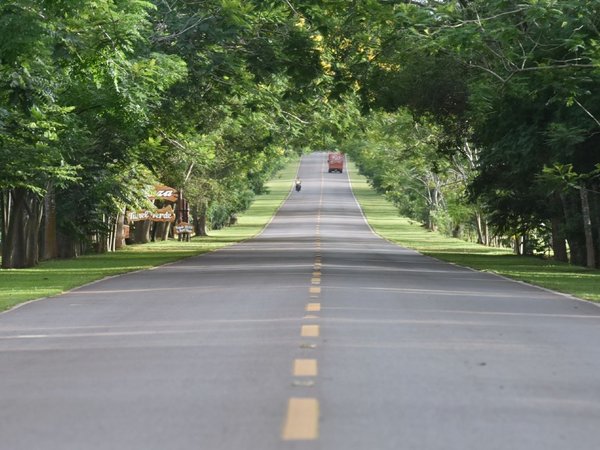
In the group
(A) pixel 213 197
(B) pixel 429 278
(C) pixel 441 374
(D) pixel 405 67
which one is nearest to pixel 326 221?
(A) pixel 213 197

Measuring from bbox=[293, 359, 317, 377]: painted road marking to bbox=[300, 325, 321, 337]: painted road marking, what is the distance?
7.56 ft

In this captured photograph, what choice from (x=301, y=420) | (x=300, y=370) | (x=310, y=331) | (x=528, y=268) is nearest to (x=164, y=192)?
(x=528, y=268)

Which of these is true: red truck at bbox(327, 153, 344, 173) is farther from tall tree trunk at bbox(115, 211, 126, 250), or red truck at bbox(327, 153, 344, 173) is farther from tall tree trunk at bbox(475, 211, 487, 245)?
tall tree trunk at bbox(115, 211, 126, 250)

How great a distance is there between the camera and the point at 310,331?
14.6m

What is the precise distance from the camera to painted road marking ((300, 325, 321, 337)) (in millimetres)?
14281

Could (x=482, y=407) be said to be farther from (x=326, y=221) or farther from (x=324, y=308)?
(x=326, y=221)

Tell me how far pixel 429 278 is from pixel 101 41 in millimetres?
8749

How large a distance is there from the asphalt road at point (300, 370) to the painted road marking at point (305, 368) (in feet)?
0.05

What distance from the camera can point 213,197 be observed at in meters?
66.6

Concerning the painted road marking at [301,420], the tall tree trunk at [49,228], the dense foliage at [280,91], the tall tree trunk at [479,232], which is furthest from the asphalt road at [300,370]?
the tall tree trunk at [479,232]

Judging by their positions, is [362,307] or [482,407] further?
[362,307]

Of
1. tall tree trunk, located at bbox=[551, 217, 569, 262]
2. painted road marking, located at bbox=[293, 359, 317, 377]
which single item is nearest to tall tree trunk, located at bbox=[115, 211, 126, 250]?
tall tree trunk, located at bbox=[551, 217, 569, 262]

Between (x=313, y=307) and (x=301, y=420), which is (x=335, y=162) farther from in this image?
(x=301, y=420)

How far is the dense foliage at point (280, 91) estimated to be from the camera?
2434 cm
